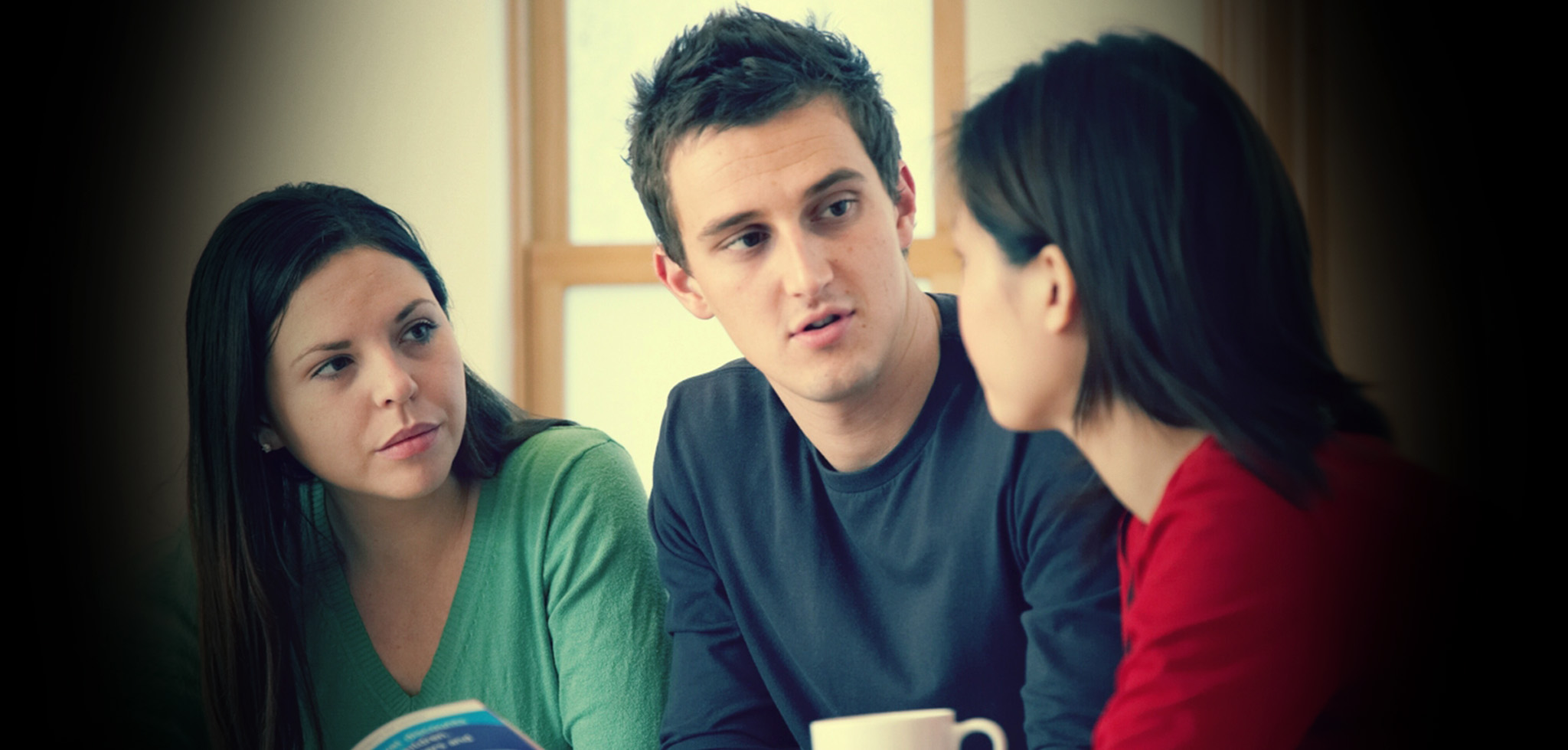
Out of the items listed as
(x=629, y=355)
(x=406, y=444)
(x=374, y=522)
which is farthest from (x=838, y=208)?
(x=629, y=355)

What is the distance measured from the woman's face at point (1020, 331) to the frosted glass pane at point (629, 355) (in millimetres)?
874

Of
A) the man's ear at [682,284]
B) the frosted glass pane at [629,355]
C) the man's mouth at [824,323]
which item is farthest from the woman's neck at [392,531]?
the frosted glass pane at [629,355]

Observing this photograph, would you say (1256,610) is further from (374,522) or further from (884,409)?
(374,522)

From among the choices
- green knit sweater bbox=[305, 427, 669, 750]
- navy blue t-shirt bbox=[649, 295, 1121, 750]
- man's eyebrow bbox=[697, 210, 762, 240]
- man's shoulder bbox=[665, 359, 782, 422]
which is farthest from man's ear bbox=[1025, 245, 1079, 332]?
green knit sweater bbox=[305, 427, 669, 750]

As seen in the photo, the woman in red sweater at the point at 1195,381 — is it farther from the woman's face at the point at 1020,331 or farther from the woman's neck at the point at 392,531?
the woman's neck at the point at 392,531

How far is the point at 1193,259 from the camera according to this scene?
45 centimetres

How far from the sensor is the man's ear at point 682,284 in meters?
0.80

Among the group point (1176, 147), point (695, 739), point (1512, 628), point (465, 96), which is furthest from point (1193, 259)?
point (465, 96)

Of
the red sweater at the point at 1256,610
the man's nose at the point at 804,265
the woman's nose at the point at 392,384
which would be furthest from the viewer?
the woman's nose at the point at 392,384

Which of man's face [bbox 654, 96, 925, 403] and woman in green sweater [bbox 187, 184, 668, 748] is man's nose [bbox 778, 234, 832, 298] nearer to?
man's face [bbox 654, 96, 925, 403]

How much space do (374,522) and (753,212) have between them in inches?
16.7

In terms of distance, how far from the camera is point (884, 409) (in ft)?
2.51

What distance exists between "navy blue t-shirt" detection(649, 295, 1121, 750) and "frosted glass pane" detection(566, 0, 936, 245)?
0.81 ft

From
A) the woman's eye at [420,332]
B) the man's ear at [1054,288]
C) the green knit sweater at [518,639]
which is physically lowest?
the green knit sweater at [518,639]
